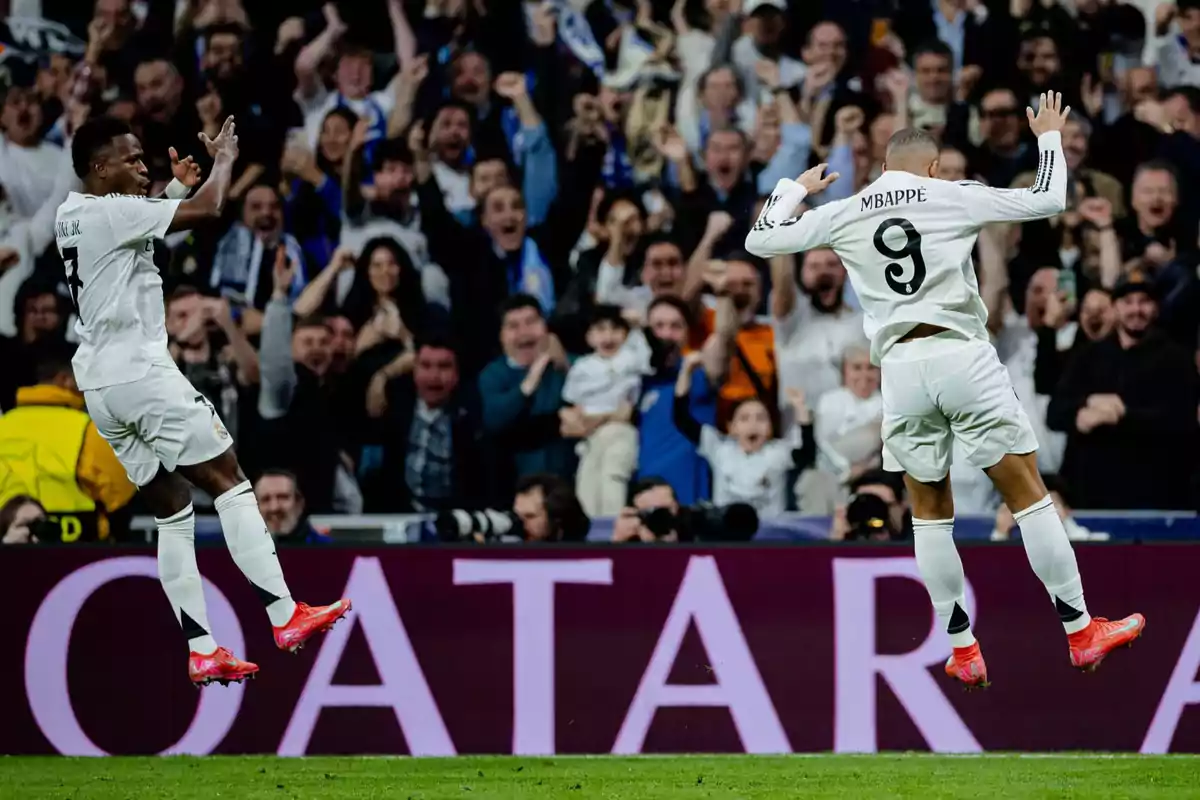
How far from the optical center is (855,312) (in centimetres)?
1053

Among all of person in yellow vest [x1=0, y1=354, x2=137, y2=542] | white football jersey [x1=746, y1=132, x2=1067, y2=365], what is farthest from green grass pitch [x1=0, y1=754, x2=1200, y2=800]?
white football jersey [x1=746, y1=132, x2=1067, y2=365]

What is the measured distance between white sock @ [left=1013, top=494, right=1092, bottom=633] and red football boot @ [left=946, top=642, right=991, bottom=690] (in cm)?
37

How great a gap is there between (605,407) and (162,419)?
3.69 m

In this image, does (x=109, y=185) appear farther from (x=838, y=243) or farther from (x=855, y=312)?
(x=855, y=312)

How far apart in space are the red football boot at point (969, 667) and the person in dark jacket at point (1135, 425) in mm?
3403

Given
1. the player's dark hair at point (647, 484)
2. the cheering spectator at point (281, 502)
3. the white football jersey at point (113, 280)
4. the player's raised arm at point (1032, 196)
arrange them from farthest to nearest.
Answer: the player's dark hair at point (647, 484), the cheering spectator at point (281, 502), the white football jersey at point (113, 280), the player's raised arm at point (1032, 196)

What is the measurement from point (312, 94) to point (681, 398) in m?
3.23

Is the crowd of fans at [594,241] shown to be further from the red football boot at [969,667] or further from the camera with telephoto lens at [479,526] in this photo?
the red football boot at [969,667]

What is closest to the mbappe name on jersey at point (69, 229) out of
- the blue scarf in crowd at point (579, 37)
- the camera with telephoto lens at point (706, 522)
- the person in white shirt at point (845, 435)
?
the camera with telephoto lens at point (706, 522)

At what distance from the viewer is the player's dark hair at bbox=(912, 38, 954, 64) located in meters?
11.0

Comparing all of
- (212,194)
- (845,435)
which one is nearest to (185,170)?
(212,194)

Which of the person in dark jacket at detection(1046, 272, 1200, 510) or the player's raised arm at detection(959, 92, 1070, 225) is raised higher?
the player's raised arm at detection(959, 92, 1070, 225)

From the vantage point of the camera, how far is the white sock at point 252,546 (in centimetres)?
704

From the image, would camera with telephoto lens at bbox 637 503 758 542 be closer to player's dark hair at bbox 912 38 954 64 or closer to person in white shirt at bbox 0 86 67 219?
player's dark hair at bbox 912 38 954 64
